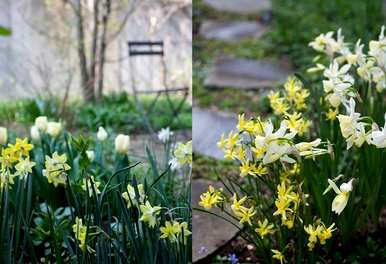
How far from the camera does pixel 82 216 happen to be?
4.07 feet

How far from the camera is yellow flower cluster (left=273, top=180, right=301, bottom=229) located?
119 cm

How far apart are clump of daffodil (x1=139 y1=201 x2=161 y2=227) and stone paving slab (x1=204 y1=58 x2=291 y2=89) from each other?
7.70 feet

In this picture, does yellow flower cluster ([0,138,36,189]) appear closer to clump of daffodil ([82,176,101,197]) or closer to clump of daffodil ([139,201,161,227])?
clump of daffodil ([82,176,101,197])

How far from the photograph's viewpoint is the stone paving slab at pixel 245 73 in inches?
137

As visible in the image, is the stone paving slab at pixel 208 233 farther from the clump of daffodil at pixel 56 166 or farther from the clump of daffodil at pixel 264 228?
the clump of daffodil at pixel 56 166

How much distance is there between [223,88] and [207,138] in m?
1.04

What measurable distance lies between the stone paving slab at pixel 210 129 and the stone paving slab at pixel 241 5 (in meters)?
2.59

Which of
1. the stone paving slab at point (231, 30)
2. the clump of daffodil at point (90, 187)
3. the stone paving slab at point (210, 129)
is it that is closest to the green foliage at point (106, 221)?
the clump of daffodil at point (90, 187)

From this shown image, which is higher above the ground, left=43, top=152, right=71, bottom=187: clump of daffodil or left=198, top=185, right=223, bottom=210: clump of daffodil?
left=43, top=152, right=71, bottom=187: clump of daffodil

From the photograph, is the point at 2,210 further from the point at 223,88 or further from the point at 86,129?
the point at 223,88

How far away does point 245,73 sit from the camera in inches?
146

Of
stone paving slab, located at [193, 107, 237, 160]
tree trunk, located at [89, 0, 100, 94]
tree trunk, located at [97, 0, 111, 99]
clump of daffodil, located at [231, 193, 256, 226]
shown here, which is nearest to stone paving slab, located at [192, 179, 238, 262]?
clump of daffodil, located at [231, 193, 256, 226]

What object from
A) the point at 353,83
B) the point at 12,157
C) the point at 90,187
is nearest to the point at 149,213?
the point at 90,187

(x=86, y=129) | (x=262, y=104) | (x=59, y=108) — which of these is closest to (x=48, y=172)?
(x=86, y=129)
